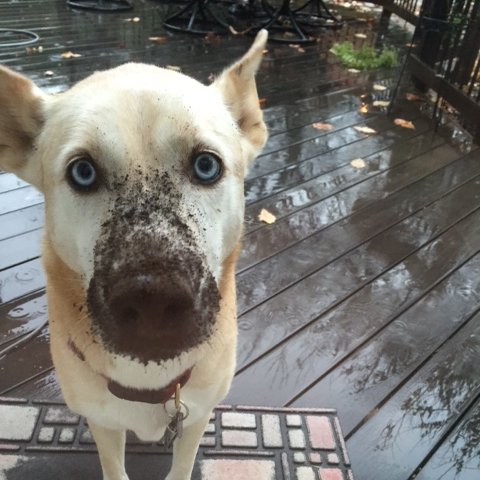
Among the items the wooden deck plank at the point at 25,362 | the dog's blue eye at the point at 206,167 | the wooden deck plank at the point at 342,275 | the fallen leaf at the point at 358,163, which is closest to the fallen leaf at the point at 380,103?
the fallen leaf at the point at 358,163

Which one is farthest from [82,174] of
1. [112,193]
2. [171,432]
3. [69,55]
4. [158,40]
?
[158,40]

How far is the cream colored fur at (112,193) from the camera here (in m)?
1.32

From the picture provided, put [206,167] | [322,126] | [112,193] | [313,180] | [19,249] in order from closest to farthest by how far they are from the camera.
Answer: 1. [112,193]
2. [206,167]
3. [19,249]
4. [313,180]
5. [322,126]

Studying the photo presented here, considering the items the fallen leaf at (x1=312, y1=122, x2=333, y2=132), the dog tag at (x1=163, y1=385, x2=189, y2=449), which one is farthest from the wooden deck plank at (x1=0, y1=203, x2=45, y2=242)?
the fallen leaf at (x1=312, y1=122, x2=333, y2=132)

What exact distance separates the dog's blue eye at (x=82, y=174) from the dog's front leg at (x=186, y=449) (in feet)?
3.00

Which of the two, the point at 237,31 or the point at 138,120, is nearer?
the point at 138,120

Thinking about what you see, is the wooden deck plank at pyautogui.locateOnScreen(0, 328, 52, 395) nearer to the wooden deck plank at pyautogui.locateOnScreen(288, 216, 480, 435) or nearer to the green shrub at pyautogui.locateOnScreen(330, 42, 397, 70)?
the wooden deck plank at pyautogui.locateOnScreen(288, 216, 480, 435)

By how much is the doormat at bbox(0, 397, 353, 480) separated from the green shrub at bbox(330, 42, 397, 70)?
5.54 m

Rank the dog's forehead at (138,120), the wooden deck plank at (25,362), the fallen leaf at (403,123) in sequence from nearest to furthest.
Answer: the dog's forehead at (138,120)
the wooden deck plank at (25,362)
the fallen leaf at (403,123)

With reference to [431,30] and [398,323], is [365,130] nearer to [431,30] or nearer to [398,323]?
[431,30]

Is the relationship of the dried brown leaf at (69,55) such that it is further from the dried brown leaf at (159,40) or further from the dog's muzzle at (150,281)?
the dog's muzzle at (150,281)

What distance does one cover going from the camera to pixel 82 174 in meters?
1.34

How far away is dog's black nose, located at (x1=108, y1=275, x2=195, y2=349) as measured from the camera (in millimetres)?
1063

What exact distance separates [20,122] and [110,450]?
113 cm
